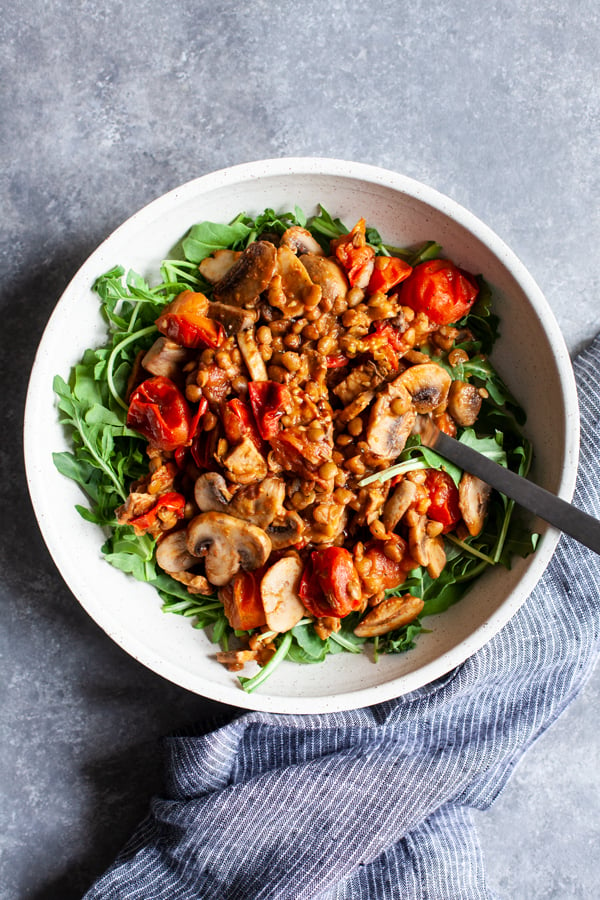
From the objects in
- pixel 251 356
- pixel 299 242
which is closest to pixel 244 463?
pixel 251 356

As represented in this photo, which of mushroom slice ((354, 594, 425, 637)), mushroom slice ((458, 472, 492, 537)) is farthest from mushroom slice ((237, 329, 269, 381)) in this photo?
mushroom slice ((354, 594, 425, 637))

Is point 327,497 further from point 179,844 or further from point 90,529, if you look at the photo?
point 179,844

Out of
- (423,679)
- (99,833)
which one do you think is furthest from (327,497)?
(99,833)

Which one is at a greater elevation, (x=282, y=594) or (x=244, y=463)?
(x=244, y=463)

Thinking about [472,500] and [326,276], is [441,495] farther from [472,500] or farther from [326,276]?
[326,276]

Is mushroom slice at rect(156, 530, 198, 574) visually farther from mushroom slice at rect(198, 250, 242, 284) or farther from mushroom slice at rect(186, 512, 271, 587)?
mushroom slice at rect(198, 250, 242, 284)

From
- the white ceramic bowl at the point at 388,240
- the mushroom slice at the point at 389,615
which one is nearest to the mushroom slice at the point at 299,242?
the white ceramic bowl at the point at 388,240

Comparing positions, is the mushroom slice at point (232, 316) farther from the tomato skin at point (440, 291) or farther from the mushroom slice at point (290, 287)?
the tomato skin at point (440, 291)
